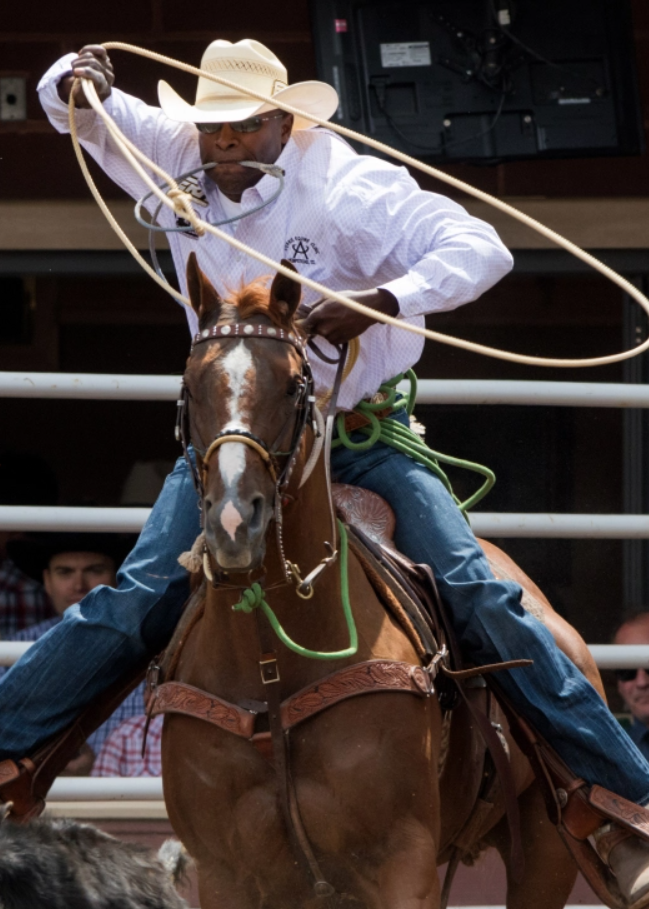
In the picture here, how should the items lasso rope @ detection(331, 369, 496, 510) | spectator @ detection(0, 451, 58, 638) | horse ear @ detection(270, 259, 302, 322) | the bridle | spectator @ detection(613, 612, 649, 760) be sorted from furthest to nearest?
spectator @ detection(0, 451, 58, 638) < spectator @ detection(613, 612, 649, 760) < lasso rope @ detection(331, 369, 496, 510) < horse ear @ detection(270, 259, 302, 322) < the bridle

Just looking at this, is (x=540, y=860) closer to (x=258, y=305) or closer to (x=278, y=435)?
(x=278, y=435)

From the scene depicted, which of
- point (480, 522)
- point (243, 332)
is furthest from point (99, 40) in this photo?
point (243, 332)

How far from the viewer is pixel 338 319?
3848 mm

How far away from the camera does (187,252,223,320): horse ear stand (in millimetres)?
3779

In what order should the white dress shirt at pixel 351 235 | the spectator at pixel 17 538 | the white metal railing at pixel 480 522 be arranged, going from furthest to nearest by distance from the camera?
the spectator at pixel 17 538 < the white metal railing at pixel 480 522 < the white dress shirt at pixel 351 235

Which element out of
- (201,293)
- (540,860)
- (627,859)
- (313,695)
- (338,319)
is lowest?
(540,860)

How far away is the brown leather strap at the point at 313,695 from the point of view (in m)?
3.84

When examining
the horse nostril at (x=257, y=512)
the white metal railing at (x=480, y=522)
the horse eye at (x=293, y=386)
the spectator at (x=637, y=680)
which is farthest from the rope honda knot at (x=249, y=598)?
the spectator at (x=637, y=680)

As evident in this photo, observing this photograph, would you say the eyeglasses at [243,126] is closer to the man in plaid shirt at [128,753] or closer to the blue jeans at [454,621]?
the blue jeans at [454,621]

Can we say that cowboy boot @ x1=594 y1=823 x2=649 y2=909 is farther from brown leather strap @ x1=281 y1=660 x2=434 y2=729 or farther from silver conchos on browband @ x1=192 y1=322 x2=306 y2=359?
silver conchos on browband @ x1=192 y1=322 x2=306 y2=359

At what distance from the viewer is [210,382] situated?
3592 millimetres

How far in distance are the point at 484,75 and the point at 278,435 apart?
3.72 meters

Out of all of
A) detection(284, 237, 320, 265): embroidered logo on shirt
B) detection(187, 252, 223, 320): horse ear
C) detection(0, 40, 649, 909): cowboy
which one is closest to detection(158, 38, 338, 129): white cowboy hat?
detection(0, 40, 649, 909): cowboy

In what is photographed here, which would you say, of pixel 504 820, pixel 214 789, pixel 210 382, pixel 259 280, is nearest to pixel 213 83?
pixel 259 280
